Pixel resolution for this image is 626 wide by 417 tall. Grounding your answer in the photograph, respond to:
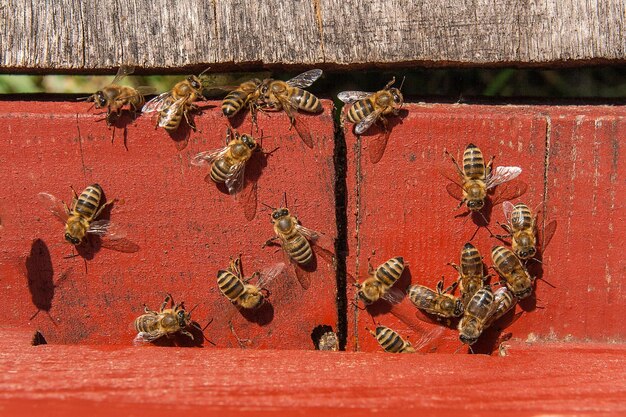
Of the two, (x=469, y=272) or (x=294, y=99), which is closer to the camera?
(x=294, y=99)

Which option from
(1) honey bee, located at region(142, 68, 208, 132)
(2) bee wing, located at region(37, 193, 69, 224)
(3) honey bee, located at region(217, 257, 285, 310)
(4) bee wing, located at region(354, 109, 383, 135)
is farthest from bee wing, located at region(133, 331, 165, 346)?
(4) bee wing, located at region(354, 109, 383, 135)

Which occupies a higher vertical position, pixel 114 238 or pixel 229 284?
pixel 114 238

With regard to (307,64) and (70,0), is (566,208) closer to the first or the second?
(307,64)

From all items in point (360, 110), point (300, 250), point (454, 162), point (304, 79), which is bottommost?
point (300, 250)

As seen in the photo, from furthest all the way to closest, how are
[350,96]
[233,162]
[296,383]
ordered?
1. [350,96]
2. [233,162]
3. [296,383]

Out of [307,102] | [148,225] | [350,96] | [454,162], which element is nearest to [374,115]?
[307,102]

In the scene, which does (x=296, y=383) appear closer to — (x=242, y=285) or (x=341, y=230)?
(x=242, y=285)

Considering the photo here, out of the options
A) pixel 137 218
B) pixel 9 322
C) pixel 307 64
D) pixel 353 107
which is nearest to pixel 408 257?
pixel 353 107
